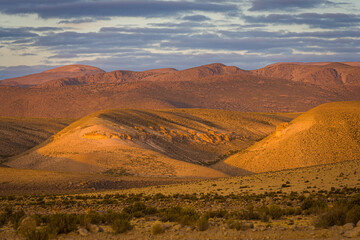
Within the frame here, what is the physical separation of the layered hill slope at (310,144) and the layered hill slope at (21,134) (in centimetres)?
3130

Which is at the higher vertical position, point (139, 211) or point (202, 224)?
point (202, 224)

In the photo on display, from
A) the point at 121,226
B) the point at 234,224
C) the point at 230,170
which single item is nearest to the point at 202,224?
the point at 234,224

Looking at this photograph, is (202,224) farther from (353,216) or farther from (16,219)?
(16,219)

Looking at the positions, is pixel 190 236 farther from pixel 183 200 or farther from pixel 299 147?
pixel 299 147

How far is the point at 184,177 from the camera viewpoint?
41844mm

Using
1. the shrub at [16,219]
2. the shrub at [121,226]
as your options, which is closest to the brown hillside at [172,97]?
the shrub at [16,219]

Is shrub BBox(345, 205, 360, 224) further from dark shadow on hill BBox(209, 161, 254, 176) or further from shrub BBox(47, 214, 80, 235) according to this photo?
dark shadow on hill BBox(209, 161, 254, 176)

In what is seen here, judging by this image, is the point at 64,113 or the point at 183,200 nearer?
→ the point at 183,200

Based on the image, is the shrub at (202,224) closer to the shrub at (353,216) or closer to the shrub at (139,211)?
the shrub at (139,211)

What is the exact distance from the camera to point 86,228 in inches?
479

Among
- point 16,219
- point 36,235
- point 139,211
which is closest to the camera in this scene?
point 36,235

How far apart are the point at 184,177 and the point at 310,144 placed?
13.0 m

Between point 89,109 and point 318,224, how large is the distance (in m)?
148

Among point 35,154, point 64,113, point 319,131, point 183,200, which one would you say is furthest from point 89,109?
point 183,200
